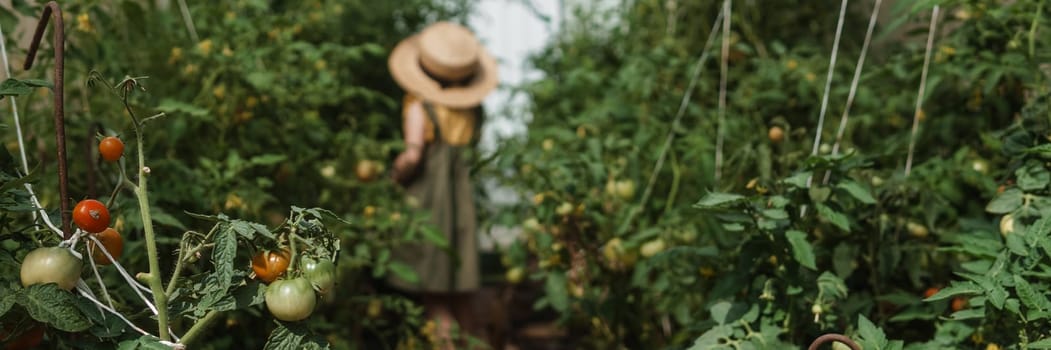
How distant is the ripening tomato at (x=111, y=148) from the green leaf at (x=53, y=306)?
0.12 m

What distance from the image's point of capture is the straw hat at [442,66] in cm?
242

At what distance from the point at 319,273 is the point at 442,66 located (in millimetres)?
1740

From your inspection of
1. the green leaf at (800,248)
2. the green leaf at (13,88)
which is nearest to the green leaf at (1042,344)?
the green leaf at (800,248)

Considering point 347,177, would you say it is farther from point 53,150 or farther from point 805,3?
point 805,3

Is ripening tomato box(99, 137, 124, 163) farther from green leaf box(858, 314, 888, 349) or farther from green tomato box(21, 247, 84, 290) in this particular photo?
green leaf box(858, 314, 888, 349)

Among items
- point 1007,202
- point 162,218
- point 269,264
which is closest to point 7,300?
point 269,264

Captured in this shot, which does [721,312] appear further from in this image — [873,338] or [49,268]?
[49,268]

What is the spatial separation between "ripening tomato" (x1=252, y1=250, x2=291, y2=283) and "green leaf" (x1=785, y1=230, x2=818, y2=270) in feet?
2.07

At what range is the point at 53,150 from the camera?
56.8 inches

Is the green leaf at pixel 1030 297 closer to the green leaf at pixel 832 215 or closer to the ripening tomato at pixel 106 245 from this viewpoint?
Answer: the green leaf at pixel 832 215

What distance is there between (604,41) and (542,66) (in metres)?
0.24

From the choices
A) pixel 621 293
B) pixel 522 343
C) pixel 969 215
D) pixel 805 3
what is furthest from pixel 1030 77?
pixel 522 343

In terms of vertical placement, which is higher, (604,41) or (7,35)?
(7,35)

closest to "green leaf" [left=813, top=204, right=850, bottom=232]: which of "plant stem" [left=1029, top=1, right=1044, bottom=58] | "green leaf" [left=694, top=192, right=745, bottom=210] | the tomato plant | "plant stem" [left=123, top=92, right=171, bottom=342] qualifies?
"green leaf" [left=694, top=192, right=745, bottom=210]
